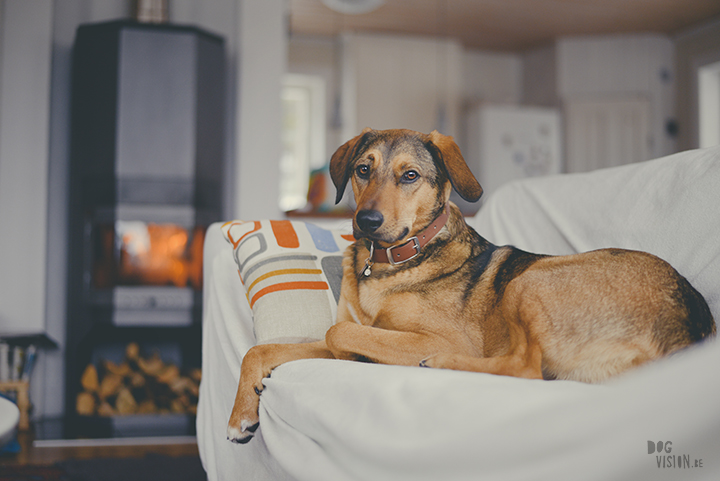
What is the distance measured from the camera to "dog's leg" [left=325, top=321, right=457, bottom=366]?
109 centimetres

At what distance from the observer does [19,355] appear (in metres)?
2.63

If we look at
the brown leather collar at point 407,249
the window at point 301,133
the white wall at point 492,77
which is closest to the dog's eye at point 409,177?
the brown leather collar at point 407,249

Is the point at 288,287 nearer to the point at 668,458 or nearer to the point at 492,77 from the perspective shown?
the point at 668,458

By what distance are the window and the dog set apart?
512 cm

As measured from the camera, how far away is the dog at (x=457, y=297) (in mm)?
976

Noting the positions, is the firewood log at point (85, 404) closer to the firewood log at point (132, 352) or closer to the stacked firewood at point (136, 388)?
the stacked firewood at point (136, 388)

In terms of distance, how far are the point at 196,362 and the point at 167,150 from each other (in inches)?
47.5

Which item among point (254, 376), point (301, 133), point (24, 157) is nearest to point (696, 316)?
point (254, 376)

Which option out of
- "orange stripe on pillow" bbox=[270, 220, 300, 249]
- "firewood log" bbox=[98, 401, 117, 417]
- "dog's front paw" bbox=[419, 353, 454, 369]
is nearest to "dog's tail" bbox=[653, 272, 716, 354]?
"dog's front paw" bbox=[419, 353, 454, 369]

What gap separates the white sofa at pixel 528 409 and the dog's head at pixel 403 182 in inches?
13.9

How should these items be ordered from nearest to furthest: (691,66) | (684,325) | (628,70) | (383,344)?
1. (684,325)
2. (383,344)
3. (691,66)
4. (628,70)

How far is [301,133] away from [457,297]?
5580 millimetres

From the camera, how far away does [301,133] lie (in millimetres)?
6512

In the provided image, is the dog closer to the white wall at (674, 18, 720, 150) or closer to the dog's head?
the dog's head
